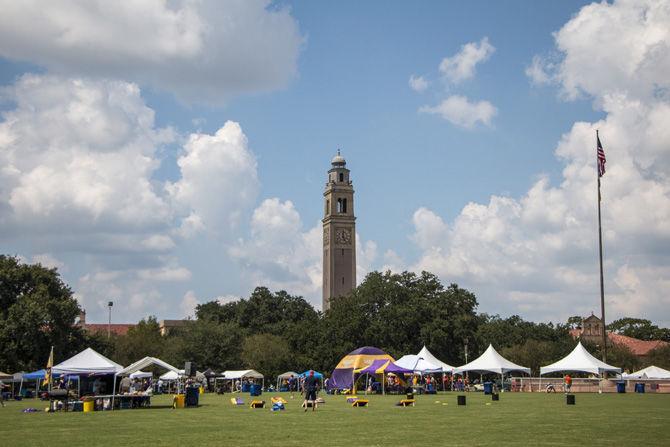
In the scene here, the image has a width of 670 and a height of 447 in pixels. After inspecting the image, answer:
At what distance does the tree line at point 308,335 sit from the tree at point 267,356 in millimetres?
110

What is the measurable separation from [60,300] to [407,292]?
122 feet

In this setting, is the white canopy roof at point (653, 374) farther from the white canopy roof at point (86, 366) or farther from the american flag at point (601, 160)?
the white canopy roof at point (86, 366)

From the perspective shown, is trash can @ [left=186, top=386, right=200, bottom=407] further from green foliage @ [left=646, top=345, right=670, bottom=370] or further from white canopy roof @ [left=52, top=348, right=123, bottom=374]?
green foliage @ [left=646, top=345, right=670, bottom=370]

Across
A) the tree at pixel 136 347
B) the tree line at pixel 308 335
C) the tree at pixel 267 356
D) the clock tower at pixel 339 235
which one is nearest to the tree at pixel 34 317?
the tree line at pixel 308 335

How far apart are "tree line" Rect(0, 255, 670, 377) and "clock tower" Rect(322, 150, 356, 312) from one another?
42.2 metres

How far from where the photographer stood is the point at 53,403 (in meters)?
34.3

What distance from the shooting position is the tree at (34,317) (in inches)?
2431

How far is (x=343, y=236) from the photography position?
146 metres

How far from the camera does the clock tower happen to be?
14438cm

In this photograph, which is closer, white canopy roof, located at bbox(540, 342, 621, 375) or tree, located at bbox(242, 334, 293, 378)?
white canopy roof, located at bbox(540, 342, 621, 375)

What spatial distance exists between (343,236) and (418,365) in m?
85.2

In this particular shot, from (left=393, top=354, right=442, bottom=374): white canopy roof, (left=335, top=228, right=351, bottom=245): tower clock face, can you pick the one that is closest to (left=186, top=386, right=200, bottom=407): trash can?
(left=393, top=354, right=442, bottom=374): white canopy roof

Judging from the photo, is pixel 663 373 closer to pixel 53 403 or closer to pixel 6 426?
pixel 53 403

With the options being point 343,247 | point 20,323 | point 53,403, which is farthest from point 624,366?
point 53,403
